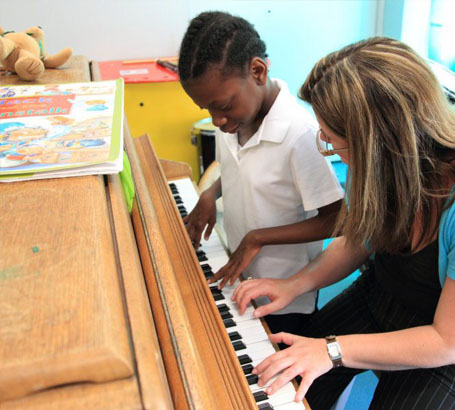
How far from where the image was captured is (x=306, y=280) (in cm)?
135

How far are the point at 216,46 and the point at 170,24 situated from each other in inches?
98.6

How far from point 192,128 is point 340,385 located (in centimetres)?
214

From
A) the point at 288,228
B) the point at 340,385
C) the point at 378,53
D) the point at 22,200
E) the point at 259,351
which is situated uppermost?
→ the point at 378,53

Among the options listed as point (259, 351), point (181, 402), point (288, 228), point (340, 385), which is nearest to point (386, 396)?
point (340, 385)

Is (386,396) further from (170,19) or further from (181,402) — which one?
(170,19)

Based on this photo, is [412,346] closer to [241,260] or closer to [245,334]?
[245,334]

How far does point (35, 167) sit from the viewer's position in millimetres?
748

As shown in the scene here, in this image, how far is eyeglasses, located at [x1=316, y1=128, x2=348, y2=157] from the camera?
114 centimetres

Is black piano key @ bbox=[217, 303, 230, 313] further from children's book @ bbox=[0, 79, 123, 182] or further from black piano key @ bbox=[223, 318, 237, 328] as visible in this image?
children's book @ bbox=[0, 79, 123, 182]

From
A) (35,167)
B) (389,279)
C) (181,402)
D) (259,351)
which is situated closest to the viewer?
(181,402)

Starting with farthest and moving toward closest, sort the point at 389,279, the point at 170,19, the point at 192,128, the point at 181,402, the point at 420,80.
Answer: the point at 170,19 → the point at 192,128 → the point at 389,279 → the point at 420,80 → the point at 181,402

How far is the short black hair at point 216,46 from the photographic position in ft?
4.02

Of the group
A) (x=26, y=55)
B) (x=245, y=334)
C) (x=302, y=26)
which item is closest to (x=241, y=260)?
(x=245, y=334)

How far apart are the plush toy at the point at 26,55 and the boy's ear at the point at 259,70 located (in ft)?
2.03
